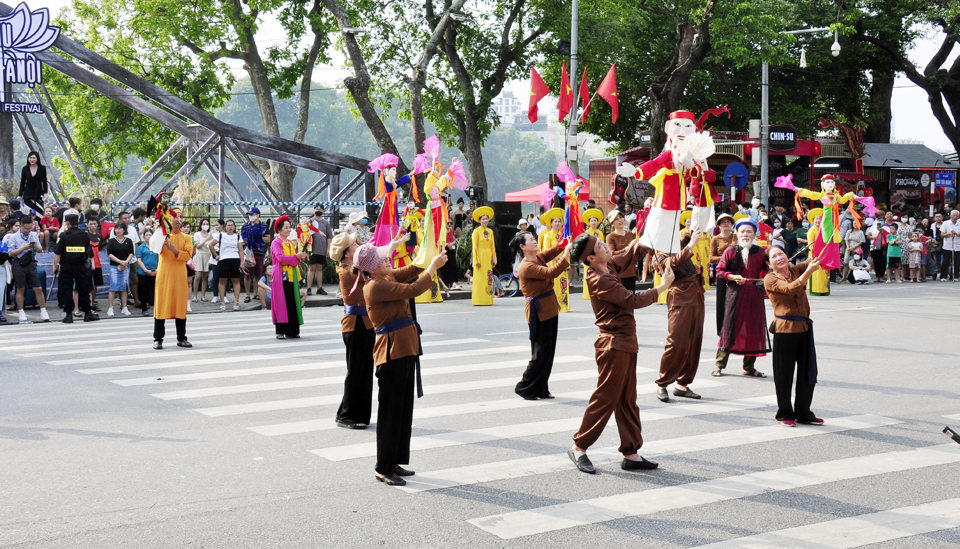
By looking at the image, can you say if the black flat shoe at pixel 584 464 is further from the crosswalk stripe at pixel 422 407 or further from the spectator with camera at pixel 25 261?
the spectator with camera at pixel 25 261

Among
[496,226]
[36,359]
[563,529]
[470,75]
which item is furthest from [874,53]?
[563,529]

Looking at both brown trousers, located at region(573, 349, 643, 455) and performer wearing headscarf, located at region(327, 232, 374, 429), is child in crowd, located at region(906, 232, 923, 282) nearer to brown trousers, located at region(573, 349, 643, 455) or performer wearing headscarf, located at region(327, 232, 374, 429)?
performer wearing headscarf, located at region(327, 232, 374, 429)

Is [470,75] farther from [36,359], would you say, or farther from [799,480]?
[799,480]

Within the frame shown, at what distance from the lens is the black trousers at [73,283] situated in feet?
54.1

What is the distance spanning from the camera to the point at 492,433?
324 inches

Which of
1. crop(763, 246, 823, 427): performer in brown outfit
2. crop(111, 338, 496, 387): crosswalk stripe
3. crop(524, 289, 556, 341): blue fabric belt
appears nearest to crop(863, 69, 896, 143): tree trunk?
crop(111, 338, 496, 387): crosswalk stripe

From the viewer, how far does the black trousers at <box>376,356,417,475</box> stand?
6676mm

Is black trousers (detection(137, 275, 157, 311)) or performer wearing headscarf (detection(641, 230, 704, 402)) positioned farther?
black trousers (detection(137, 275, 157, 311))

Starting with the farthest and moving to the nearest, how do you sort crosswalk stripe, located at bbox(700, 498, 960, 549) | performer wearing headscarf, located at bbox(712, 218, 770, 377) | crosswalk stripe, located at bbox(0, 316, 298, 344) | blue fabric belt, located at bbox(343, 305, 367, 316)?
crosswalk stripe, located at bbox(0, 316, 298, 344)
performer wearing headscarf, located at bbox(712, 218, 770, 377)
blue fabric belt, located at bbox(343, 305, 367, 316)
crosswalk stripe, located at bbox(700, 498, 960, 549)

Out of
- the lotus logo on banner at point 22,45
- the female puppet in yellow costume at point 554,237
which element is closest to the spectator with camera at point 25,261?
the lotus logo on banner at point 22,45

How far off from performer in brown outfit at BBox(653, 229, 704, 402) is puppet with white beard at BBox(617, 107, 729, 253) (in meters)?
1.01

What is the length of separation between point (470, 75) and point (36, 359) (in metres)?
24.7

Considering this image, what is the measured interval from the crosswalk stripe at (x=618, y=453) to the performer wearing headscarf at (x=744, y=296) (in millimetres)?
1473

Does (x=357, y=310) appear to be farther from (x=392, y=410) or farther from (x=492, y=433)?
(x=392, y=410)
